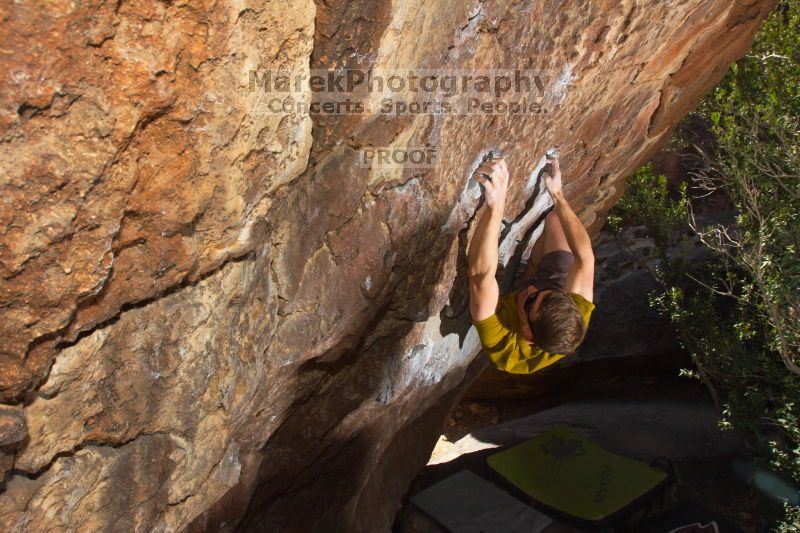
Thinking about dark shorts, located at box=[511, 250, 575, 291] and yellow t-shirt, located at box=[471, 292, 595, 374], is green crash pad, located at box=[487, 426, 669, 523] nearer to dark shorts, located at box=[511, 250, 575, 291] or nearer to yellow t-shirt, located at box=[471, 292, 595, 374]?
yellow t-shirt, located at box=[471, 292, 595, 374]

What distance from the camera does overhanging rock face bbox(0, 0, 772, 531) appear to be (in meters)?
1.49

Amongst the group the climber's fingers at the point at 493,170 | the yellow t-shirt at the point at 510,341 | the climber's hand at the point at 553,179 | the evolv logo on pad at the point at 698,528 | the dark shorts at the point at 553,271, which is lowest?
the evolv logo on pad at the point at 698,528

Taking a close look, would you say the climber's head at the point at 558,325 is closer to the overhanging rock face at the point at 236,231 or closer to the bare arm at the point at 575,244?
the bare arm at the point at 575,244

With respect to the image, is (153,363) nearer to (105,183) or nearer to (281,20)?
(105,183)

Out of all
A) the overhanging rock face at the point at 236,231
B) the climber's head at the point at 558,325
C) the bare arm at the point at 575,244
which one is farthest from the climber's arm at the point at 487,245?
the bare arm at the point at 575,244

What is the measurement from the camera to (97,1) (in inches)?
54.5

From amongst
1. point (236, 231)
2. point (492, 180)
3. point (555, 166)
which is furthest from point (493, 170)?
point (236, 231)

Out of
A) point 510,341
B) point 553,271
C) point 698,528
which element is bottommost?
point 698,528

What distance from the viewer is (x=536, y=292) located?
3.33 meters

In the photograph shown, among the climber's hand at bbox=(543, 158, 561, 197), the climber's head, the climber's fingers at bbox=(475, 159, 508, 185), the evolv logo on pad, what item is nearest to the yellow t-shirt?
the climber's head

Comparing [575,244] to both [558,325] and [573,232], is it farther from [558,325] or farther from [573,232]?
[558,325]

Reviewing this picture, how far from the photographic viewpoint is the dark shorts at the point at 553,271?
143 inches

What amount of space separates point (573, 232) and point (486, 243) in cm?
68

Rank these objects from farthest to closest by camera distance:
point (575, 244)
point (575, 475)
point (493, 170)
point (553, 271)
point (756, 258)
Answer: point (575, 475) → point (756, 258) → point (553, 271) → point (575, 244) → point (493, 170)
